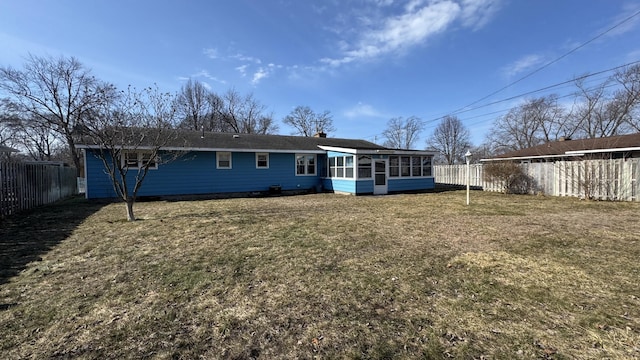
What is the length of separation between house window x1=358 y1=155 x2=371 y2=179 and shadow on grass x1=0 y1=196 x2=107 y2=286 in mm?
11106

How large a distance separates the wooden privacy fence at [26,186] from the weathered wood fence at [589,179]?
20581 mm

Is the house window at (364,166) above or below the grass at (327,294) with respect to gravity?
above

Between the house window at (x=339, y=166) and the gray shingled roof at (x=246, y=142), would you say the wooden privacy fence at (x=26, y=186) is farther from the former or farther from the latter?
the house window at (x=339, y=166)

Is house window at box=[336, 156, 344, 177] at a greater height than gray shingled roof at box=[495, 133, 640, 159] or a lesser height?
lesser

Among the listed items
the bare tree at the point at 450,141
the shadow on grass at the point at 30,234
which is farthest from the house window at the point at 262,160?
the bare tree at the point at 450,141

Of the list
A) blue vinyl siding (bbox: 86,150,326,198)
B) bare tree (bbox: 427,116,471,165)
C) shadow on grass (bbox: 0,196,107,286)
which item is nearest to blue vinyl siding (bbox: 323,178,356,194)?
blue vinyl siding (bbox: 86,150,326,198)

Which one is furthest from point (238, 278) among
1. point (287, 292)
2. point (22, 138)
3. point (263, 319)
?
point (22, 138)

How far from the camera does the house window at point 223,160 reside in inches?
602

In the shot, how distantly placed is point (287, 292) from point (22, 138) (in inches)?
1728

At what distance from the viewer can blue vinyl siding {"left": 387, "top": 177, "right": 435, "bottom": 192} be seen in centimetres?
1641

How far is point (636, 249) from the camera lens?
504 centimetres

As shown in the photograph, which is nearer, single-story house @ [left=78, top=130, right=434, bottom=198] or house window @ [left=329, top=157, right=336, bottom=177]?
single-story house @ [left=78, top=130, right=434, bottom=198]

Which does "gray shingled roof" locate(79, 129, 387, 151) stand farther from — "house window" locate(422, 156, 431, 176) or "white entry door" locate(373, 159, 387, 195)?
"house window" locate(422, 156, 431, 176)

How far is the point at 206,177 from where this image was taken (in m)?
14.9
